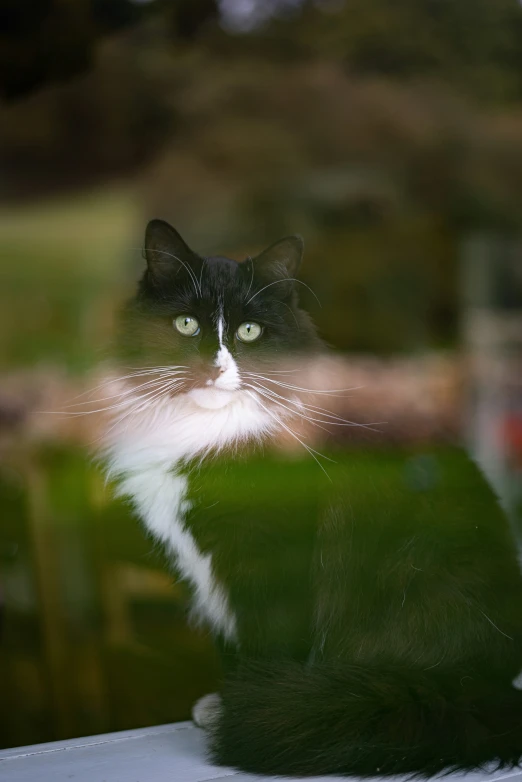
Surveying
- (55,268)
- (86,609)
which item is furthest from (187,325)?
(86,609)

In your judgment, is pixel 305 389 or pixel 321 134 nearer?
pixel 305 389

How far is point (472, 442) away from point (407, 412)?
19 cm

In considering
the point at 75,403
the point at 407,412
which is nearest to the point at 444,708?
the point at 407,412

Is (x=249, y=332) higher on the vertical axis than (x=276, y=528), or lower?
higher

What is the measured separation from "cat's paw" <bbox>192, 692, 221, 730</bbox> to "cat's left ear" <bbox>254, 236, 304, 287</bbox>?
658mm

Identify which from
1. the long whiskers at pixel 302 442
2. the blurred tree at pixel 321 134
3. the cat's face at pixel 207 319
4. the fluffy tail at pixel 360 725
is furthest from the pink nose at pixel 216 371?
the fluffy tail at pixel 360 725

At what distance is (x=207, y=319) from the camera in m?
1.11

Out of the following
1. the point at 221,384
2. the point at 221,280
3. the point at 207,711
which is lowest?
the point at 207,711

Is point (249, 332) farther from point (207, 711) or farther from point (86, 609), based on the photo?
point (86, 609)

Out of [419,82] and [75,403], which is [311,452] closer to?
[75,403]

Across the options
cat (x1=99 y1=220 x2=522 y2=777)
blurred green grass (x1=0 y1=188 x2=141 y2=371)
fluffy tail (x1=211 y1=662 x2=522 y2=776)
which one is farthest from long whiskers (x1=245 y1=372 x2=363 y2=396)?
fluffy tail (x1=211 y1=662 x2=522 y2=776)

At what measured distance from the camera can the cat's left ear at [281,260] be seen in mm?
1150

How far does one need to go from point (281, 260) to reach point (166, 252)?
0.18 m

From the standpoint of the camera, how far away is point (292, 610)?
44.4 inches
